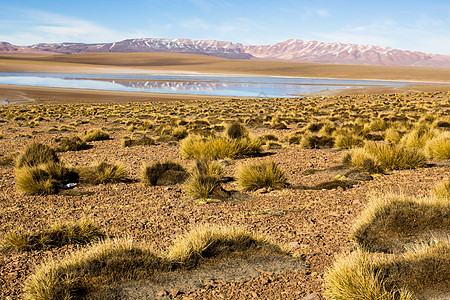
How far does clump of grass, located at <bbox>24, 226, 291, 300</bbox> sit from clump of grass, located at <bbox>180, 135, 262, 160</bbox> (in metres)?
6.48

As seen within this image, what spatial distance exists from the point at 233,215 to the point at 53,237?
8.16 ft

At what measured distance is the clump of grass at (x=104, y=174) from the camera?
850 centimetres

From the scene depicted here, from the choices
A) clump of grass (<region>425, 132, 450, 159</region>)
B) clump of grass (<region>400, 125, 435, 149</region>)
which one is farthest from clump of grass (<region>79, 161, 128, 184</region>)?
clump of grass (<region>400, 125, 435, 149</region>)

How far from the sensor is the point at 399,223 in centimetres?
462

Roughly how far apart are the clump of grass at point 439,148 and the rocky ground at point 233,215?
1.05 metres

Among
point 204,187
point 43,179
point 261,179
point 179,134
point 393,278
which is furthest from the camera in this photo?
point 179,134

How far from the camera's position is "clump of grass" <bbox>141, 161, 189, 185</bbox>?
8.34 meters

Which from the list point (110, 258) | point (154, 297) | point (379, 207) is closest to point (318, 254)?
point (379, 207)

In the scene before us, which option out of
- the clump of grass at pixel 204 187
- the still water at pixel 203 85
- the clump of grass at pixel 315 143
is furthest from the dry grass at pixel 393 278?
the still water at pixel 203 85

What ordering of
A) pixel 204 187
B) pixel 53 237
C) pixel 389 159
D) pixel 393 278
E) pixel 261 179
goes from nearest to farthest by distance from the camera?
pixel 393 278 < pixel 53 237 < pixel 204 187 < pixel 261 179 < pixel 389 159

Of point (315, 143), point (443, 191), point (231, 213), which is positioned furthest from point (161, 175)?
point (315, 143)

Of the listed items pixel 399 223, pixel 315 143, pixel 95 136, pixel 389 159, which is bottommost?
pixel 95 136

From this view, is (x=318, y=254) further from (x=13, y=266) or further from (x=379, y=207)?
(x=13, y=266)

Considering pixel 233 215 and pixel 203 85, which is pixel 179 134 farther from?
pixel 203 85
